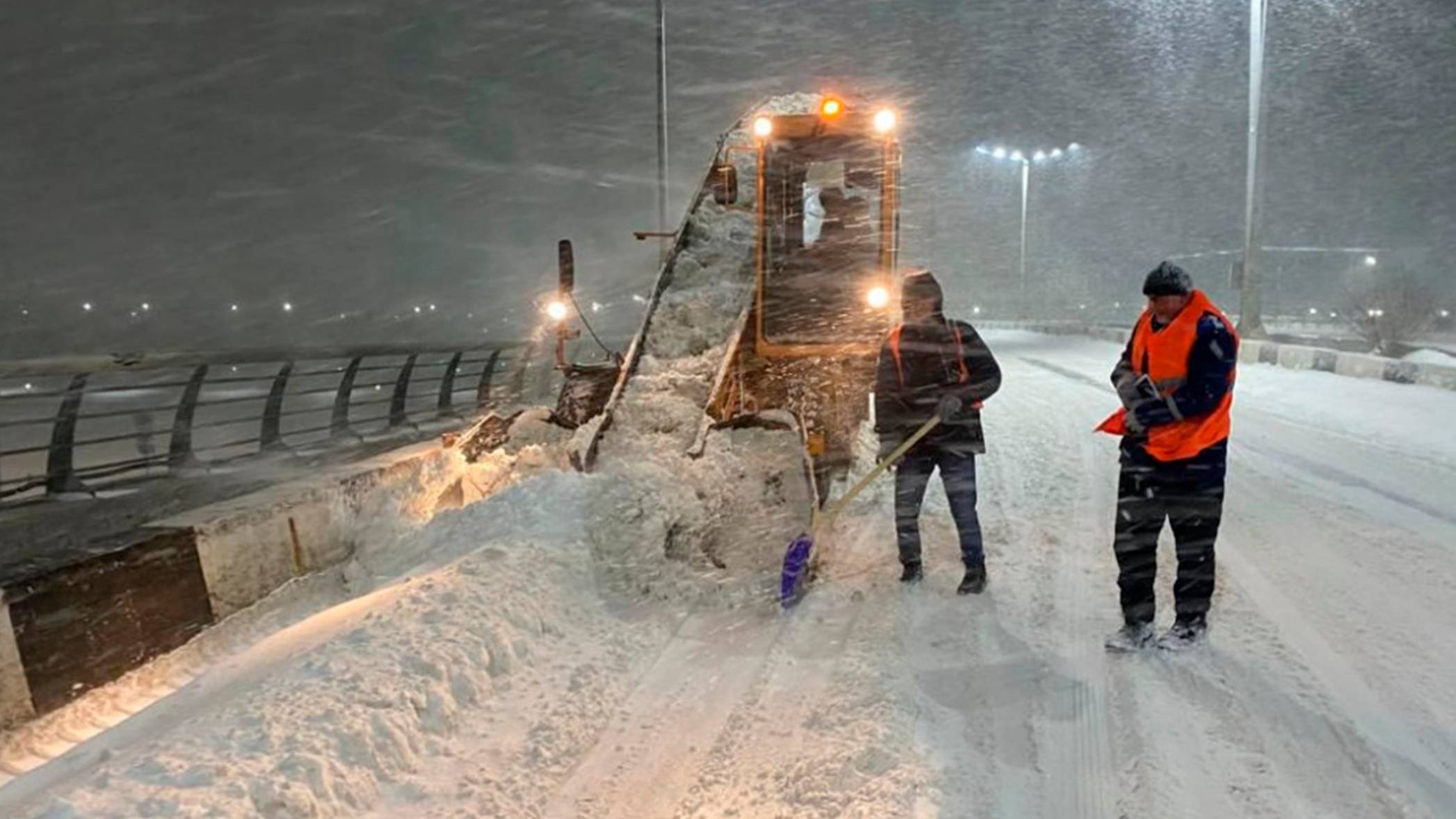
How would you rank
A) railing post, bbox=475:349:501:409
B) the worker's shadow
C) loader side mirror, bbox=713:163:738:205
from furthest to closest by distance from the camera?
1. railing post, bbox=475:349:501:409
2. loader side mirror, bbox=713:163:738:205
3. the worker's shadow

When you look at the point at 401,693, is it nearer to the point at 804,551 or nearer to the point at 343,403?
the point at 804,551

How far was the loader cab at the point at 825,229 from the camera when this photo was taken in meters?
8.17

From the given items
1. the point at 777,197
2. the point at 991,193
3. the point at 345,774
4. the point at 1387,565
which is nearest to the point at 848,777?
the point at 345,774

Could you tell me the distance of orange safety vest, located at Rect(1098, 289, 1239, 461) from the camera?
13.5 ft

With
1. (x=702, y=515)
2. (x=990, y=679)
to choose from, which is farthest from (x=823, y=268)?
(x=990, y=679)

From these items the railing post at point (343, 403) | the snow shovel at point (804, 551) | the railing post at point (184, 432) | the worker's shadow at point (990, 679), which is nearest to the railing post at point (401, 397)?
the railing post at point (343, 403)

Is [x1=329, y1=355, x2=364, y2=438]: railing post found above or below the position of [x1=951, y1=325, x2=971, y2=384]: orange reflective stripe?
below

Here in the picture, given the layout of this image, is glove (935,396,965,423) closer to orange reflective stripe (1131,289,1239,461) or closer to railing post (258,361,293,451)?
orange reflective stripe (1131,289,1239,461)

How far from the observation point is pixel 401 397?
1133 cm

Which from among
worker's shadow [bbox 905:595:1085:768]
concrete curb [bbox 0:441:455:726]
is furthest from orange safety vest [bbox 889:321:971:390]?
concrete curb [bbox 0:441:455:726]

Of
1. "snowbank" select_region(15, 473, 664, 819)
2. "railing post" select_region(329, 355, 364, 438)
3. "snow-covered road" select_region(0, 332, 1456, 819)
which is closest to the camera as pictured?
"snowbank" select_region(15, 473, 664, 819)

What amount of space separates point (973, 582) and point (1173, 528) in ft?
4.00

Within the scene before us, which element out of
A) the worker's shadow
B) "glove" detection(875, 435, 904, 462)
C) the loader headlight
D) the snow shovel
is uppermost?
the loader headlight

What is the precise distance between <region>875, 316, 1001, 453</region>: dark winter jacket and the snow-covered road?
0.92 m
